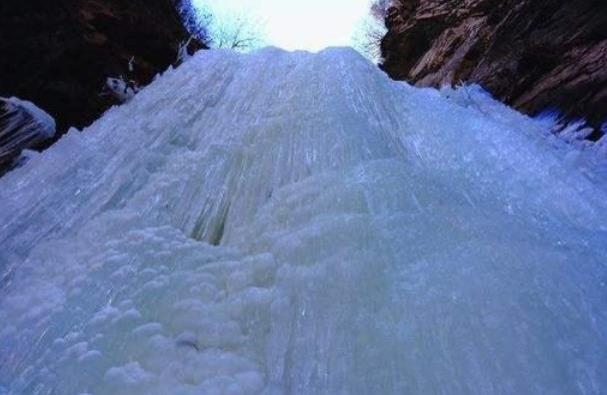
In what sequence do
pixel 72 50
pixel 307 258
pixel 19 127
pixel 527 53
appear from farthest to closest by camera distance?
1. pixel 72 50
2. pixel 527 53
3. pixel 19 127
4. pixel 307 258

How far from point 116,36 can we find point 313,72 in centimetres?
355

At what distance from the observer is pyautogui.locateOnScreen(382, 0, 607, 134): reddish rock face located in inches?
159

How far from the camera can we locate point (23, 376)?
1.67 m

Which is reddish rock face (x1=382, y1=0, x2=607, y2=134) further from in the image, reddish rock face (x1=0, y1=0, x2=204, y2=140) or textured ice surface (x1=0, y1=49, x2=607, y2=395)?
reddish rock face (x1=0, y1=0, x2=204, y2=140)

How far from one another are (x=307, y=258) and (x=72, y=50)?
4.80m

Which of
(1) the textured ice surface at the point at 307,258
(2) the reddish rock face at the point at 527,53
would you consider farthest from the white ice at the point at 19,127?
(2) the reddish rock face at the point at 527,53

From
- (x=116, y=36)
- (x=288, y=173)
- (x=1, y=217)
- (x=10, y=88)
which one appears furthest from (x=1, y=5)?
(x=288, y=173)

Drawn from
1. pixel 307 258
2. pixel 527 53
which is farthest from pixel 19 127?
pixel 527 53

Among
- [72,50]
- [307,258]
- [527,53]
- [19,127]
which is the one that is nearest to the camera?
[307,258]

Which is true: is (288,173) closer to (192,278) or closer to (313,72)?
(192,278)

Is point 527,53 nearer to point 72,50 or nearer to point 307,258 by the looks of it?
point 307,258

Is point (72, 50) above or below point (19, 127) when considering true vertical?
above

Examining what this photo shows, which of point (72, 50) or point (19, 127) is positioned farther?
point (72, 50)

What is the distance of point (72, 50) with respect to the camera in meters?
5.56
